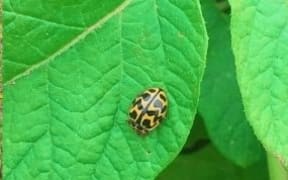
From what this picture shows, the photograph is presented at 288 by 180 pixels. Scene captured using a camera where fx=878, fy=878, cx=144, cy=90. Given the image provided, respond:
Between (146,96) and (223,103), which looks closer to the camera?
(146,96)

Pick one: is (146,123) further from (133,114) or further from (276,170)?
(276,170)

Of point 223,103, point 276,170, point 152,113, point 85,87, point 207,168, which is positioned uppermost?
point 85,87

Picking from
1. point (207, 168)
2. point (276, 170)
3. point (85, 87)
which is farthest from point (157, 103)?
point (207, 168)

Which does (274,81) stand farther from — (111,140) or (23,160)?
(23,160)

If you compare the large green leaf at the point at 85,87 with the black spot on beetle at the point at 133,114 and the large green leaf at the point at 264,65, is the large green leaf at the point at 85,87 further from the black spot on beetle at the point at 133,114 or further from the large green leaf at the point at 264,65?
the large green leaf at the point at 264,65

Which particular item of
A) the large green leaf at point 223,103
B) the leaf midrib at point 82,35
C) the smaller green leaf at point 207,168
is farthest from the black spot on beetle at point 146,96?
the smaller green leaf at point 207,168

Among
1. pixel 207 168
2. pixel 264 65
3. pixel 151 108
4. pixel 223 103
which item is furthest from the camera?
pixel 207 168

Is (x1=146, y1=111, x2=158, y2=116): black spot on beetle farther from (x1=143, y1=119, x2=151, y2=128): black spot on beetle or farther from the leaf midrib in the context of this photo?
the leaf midrib
